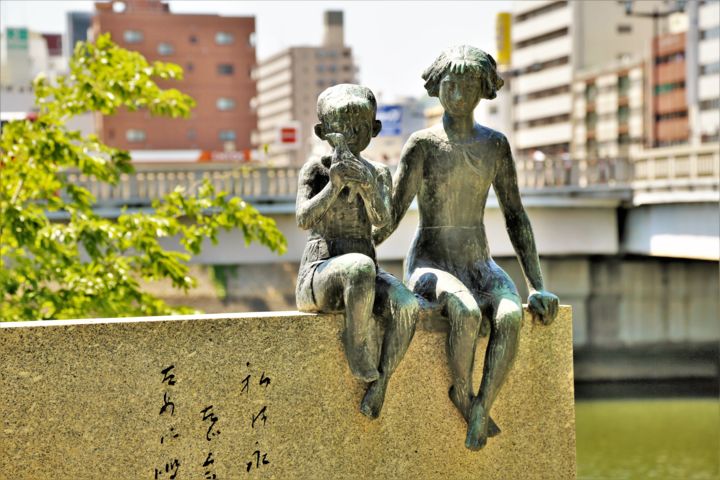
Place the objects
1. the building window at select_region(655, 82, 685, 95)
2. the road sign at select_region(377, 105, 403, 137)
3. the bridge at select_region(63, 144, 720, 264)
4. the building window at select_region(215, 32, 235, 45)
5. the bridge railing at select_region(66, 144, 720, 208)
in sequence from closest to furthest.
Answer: the bridge at select_region(63, 144, 720, 264) → the bridge railing at select_region(66, 144, 720, 208) → the road sign at select_region(377, 105, 403, 137) → the building window at select_region(655, 82, 685, 95) → the building window at select_region(215, 32, 235, 45)

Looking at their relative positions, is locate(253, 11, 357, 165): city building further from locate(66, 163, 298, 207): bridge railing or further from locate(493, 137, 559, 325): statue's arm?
locate(493, 137, 559, 325): statue's arm

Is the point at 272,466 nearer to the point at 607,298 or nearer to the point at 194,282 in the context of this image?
the point at 194,282

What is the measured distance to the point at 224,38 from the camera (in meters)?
78.6

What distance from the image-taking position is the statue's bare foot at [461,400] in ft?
22.0

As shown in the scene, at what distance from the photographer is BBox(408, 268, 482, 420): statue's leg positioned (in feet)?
21.5

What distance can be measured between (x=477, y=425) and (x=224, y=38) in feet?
242

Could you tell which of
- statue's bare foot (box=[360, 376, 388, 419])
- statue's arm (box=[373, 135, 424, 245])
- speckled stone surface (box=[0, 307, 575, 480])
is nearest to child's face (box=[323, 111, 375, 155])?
statue's arm (box=[373, 135, 424, 245])

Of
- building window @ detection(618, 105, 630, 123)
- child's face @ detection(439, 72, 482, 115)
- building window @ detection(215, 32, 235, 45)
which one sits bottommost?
child's face @ detection(439, 72, 482, 115)

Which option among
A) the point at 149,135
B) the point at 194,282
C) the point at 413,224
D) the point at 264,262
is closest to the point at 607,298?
the point at 413,224

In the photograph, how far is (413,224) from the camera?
88.3 ft

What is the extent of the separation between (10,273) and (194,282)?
1996 mm

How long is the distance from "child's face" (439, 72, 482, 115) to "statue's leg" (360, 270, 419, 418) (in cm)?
108

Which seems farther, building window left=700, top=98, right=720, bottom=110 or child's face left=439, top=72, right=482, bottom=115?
building window left=700, top=98, right=720, bottom=110

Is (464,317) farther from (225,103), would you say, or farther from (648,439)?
(225,103)
